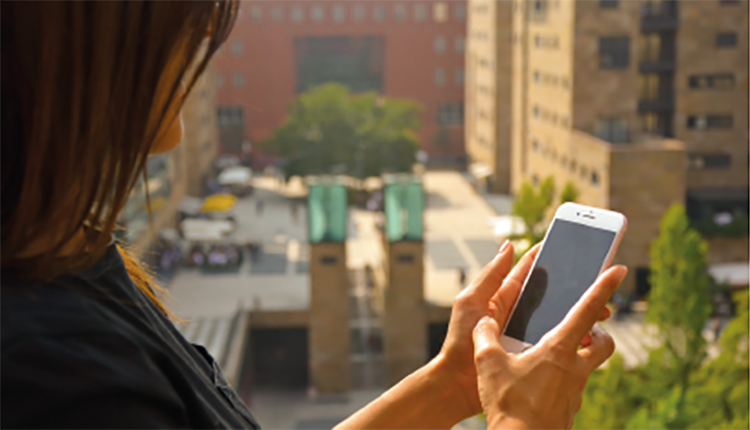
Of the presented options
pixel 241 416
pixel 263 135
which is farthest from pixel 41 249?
pixel 263 135

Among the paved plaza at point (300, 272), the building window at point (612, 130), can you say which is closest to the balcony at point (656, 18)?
the building window at point (612, 130)

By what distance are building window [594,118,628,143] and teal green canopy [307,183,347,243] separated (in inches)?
479

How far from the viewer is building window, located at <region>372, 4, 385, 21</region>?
55.0m

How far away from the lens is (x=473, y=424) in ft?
66.6

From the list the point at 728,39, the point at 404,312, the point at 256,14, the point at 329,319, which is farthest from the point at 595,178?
the point at 256,14

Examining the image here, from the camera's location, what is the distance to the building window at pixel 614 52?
32.0 meters

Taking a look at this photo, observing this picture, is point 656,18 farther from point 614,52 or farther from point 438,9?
point 438,9

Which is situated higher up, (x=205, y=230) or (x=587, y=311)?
(x=587, y=311)

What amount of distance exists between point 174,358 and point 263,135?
180 ft

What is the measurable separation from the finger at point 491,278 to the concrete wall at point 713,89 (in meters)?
32.0

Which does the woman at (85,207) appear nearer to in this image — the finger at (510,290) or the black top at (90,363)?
the black top at (90,363)

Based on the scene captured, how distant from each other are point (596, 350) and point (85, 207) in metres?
0.87

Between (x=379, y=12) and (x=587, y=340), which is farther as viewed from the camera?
(x=379, y=12)

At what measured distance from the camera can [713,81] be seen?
107 ft
